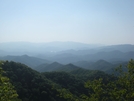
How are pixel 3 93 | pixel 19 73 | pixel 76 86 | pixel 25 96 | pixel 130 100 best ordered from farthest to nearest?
pixel 76 86 → pixel 19 73 → pixel 25 96 → pixel 130 100 → pixel 3 93

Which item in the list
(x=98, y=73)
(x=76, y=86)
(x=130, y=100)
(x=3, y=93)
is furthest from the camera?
(x=98, y=73)

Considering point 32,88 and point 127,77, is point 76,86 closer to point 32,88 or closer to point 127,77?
point 32,88

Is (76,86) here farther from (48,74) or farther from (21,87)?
(21,87)

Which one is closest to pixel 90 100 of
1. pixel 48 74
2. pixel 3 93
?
pixel 3 93

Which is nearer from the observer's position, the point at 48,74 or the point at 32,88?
the point at 32,88

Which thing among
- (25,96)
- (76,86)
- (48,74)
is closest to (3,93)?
(25,96)

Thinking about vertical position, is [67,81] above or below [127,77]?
below

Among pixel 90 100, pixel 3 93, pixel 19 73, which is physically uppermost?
pixel 3 93

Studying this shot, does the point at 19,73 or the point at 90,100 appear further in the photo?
the point at 19,73

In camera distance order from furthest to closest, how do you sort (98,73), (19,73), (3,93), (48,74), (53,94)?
(98,73) → (48,74) → (19,73) → (53,94) → (3,93)
